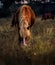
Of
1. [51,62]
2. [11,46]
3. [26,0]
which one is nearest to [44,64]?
[51,62]

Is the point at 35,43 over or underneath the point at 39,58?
underneath

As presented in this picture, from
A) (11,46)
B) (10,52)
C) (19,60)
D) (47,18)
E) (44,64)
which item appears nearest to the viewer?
(44,64)

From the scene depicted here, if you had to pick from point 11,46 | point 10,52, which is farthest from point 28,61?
point 11,46

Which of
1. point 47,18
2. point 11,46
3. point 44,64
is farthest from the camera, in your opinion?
point 47,18

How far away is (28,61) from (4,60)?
627mm

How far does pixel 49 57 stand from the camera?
685 centimetres

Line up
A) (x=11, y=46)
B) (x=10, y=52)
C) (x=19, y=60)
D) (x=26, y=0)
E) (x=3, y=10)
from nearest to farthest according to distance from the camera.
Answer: (x=19, y=60) → (x=10, y=52) → (x=11, y=46) → (x=3, y=10) → (x=26, y=0)

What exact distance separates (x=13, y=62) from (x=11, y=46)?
82.2 inches

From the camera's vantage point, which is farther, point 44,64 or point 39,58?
point 39,58

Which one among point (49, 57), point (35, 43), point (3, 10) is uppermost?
point (49, 57)

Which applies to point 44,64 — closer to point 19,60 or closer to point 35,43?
point 19,60

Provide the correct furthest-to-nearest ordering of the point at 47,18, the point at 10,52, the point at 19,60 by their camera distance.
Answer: the point at 47,18 < the point at 10,52 < the point at 19,60

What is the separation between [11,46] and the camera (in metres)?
8.49

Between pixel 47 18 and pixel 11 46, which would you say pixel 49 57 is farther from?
pixel 47 18
